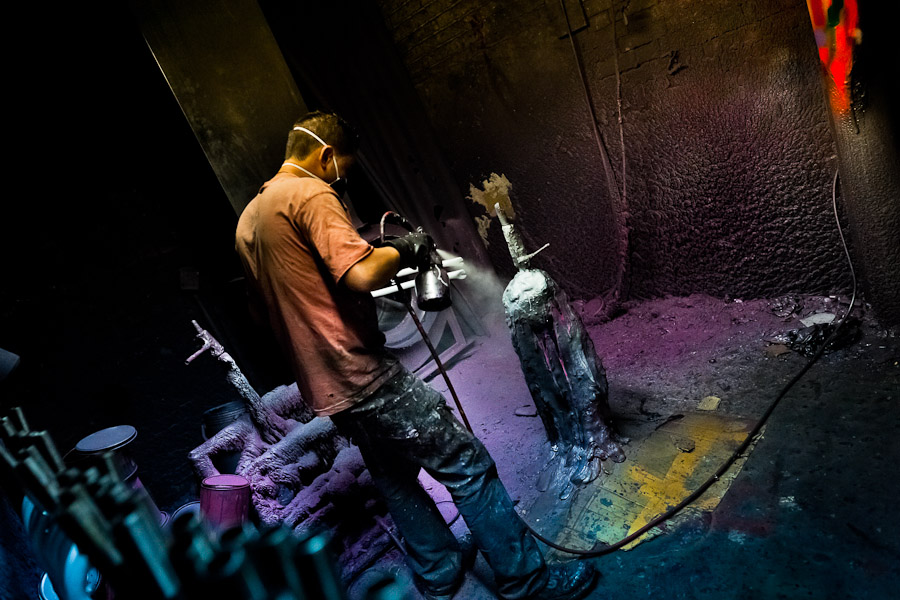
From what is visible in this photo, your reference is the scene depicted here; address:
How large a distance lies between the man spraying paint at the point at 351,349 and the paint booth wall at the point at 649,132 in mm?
2514

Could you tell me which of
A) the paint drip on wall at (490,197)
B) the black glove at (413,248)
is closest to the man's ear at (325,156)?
the black glove at (413,248)

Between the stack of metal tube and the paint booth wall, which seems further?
the paint booth wall

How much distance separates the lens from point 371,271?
6.27ft

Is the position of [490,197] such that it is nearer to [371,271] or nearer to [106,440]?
[371,271]

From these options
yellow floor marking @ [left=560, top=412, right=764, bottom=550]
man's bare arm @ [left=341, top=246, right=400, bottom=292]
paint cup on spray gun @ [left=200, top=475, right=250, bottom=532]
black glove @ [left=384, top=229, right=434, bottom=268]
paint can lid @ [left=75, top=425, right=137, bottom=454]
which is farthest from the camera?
paint can lid @ [left=75, top=425, right=137, bottom=454]

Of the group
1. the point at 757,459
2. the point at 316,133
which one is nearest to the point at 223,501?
the point at 316,133

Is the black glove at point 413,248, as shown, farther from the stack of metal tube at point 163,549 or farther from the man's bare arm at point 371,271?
the stack of metal tube at point 163,549

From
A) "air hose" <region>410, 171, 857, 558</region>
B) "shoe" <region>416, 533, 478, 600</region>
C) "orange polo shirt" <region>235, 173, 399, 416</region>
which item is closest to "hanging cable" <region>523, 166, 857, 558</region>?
"air hose" <region>410, 171, 857, 558</region>

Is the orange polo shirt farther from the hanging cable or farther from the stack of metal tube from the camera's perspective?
the stack of metal tube

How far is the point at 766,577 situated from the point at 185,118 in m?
4.72

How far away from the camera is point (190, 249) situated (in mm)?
4352

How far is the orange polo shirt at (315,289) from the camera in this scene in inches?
76.1

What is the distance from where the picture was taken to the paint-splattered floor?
1.94 m

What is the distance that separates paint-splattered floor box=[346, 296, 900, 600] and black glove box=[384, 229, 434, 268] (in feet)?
5.38
